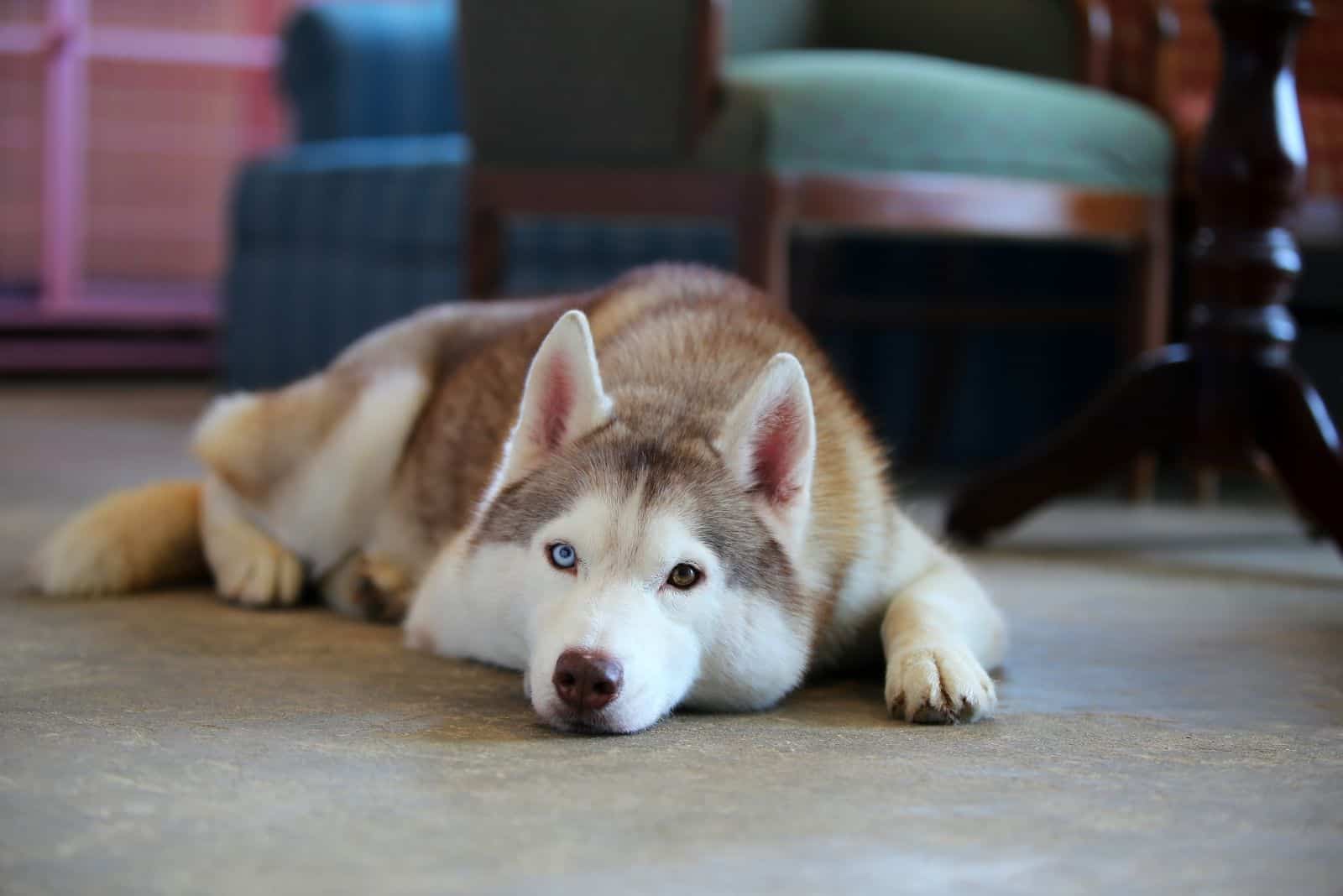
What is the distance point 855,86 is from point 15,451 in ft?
8.44

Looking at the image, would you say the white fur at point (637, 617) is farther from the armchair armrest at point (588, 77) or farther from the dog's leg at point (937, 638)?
the armchair armrest at point (588, 77)

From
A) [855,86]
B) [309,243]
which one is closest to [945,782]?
[855,86]

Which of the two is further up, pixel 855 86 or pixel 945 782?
pixel 855 86

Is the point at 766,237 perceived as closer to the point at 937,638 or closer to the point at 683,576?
the point at 937,638


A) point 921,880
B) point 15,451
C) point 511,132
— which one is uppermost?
point 511,132

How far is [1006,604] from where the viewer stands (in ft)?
8.39

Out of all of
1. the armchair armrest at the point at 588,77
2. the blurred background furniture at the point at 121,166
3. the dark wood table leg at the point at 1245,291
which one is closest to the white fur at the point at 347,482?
the armchair armrest at the point at 588,77

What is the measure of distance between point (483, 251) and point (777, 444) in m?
1.78

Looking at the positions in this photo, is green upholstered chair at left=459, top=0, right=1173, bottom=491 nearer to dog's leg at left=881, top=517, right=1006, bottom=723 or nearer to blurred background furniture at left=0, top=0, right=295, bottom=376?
dog's leg at left=881, top=517, right=1006, bottom=723

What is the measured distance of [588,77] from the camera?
326cm

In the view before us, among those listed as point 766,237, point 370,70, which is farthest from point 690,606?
point 370,70

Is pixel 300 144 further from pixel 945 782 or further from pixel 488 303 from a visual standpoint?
pixel 945 782

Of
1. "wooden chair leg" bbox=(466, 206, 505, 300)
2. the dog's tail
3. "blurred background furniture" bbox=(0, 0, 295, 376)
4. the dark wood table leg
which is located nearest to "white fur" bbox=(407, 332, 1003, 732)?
the dog's tail

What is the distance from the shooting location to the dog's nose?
5.16 feet
